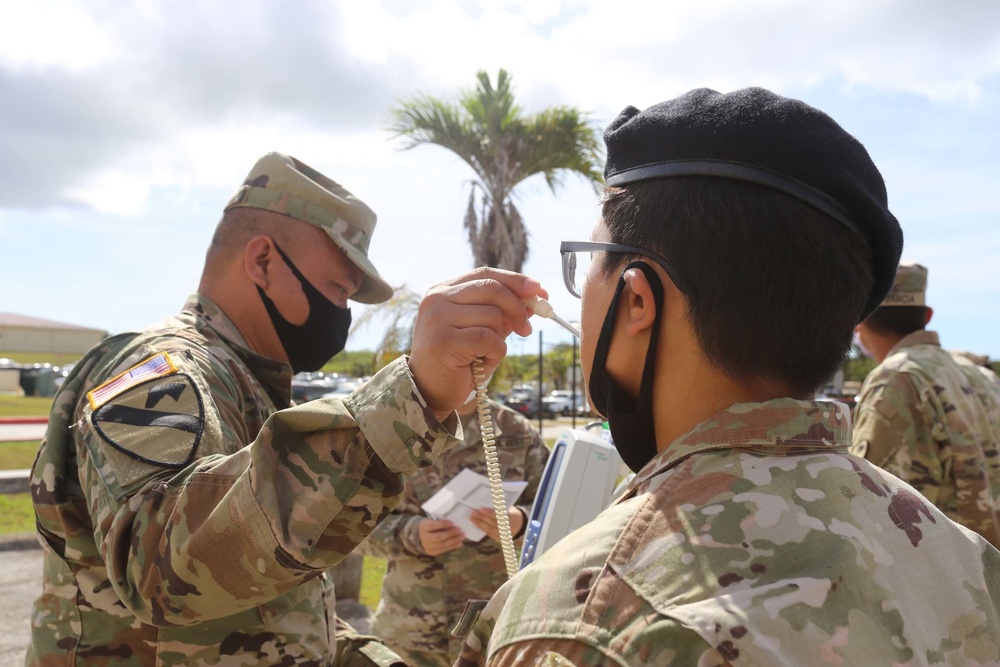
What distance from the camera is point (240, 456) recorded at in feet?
5.91

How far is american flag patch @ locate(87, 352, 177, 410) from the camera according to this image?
2021 millimetres

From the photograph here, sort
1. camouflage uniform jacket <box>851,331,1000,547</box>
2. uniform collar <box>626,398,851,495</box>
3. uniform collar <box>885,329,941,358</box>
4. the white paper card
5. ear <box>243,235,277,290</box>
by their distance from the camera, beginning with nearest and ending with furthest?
uniform collar <box>626,398,851,495</box>
ear <box>243,235,277,290</box>
the white paper card
camouflage uniform jacket <box>851,331,1000,547</box>
uniform collar <box>885,329,941,358</box>

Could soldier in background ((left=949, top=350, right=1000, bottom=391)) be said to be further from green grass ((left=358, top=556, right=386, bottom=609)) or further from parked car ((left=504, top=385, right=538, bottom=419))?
parked car ((left=504, top=385, right=538, bottom=419))

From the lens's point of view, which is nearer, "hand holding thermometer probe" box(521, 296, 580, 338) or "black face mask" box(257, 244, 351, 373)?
"hand holding thermometer probe" box(521, 296, 580, 338)

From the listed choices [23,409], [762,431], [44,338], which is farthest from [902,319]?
[44,338]

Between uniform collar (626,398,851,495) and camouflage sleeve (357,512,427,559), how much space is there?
3.00m

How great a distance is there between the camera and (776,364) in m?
1.38

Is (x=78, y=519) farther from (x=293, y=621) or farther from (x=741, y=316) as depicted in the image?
(x=741, y=316)

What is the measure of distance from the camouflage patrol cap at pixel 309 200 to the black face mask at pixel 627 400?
1591 millimetres

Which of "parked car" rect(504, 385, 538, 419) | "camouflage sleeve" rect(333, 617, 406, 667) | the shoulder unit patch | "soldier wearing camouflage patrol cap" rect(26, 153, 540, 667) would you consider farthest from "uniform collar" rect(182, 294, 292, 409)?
"parked car" rect(504, 385, 538, 419)

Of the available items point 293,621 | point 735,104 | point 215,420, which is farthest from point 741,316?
point 293,621

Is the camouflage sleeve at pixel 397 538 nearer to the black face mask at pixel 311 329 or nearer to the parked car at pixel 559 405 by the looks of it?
the black face mask at pixel 311 329

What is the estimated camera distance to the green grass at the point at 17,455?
474 inches

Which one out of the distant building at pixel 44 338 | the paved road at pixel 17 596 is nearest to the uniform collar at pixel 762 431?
the paved road at pixel 17 596
